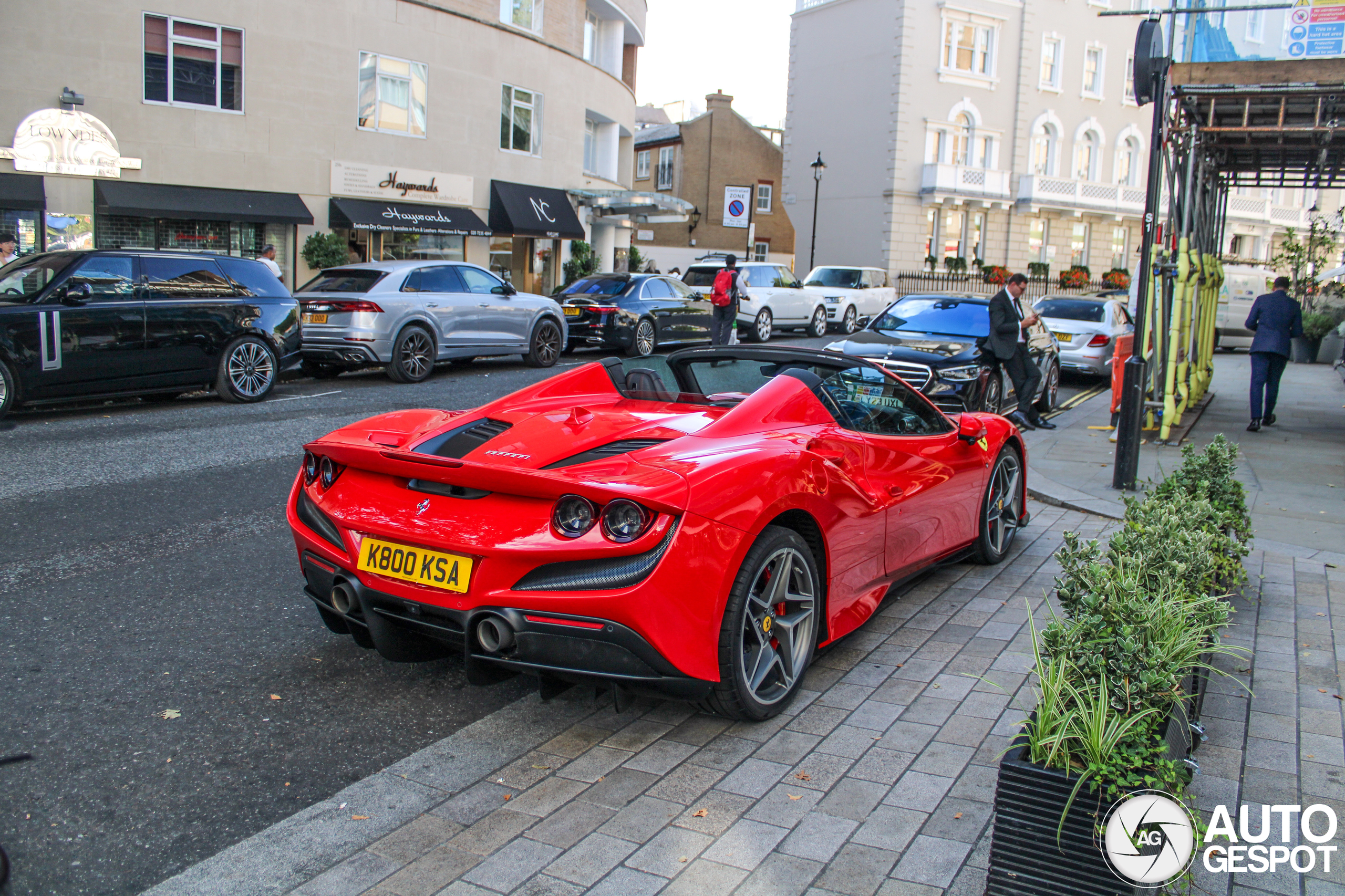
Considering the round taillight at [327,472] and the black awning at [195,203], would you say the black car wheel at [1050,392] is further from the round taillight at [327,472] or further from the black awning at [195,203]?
the black awning at [195,203]

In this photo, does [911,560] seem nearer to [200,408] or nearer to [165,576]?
[165,576]

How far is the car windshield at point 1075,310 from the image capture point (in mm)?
17672

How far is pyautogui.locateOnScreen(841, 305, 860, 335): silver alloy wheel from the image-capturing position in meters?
26.1

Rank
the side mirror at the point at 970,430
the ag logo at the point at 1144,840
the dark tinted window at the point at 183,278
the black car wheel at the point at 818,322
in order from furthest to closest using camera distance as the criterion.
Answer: the black car wheel at the point at 818,322 → the dark tinted window at the point at 183,278 → the side mirror at the point at 970,430 → the ag logo at the point at 1144,840

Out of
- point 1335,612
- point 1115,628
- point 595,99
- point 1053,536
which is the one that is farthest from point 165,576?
point 595,99

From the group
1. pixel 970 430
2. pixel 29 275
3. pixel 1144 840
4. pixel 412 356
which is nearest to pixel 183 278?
pixel 29 275

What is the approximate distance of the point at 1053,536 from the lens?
691cm

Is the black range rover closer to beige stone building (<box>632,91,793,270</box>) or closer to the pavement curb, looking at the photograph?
the pavement curb

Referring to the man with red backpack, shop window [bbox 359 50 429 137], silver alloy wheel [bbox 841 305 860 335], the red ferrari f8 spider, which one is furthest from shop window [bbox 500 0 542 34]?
the red ferrari f8 spider

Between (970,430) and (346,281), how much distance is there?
10.9 meters

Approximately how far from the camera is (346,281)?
14234 mm

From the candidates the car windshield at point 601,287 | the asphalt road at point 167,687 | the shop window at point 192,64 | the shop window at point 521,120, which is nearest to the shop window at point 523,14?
the shop window at point 521,120

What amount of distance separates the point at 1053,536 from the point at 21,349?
959 centimetres

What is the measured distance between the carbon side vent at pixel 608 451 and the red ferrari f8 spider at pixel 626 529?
1 cm
